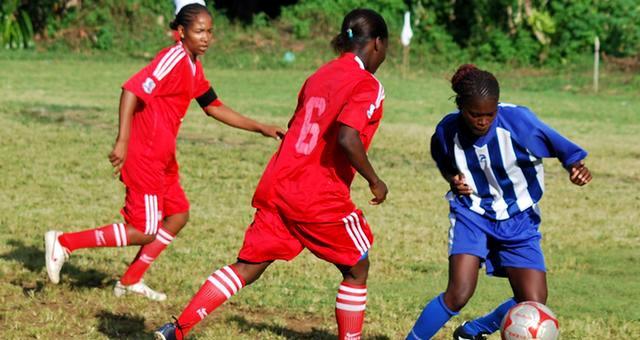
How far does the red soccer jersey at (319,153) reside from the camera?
514 cm

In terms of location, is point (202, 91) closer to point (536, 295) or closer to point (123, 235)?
point (123, 235)

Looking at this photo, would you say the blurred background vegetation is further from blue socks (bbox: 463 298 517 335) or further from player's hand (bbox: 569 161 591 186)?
player's hand (bbox: 569 161 591 186)

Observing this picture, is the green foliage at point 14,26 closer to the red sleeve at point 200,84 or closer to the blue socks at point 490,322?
the red sleeve at point 200,84

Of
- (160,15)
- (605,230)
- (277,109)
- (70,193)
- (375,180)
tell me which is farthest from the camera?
(160,15)

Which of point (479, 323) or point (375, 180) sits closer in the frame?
point (375, 180)

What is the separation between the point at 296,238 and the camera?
5258 mm

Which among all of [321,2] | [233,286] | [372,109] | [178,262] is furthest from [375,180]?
[321,2]

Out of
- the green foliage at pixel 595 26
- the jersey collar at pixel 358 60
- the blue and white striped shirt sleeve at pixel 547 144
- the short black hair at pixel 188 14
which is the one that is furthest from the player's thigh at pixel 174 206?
the green foliage at pixel 595 26

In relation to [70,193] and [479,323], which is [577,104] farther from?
[479,323]

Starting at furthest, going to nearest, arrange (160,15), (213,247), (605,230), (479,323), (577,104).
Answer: (160,15)
(577,104)
(605,230)
(213,247)
(479,323)

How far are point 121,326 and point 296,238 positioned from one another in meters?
1.57

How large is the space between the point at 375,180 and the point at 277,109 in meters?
14.2

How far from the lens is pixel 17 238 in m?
8.88

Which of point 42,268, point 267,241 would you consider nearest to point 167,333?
point 267,241
